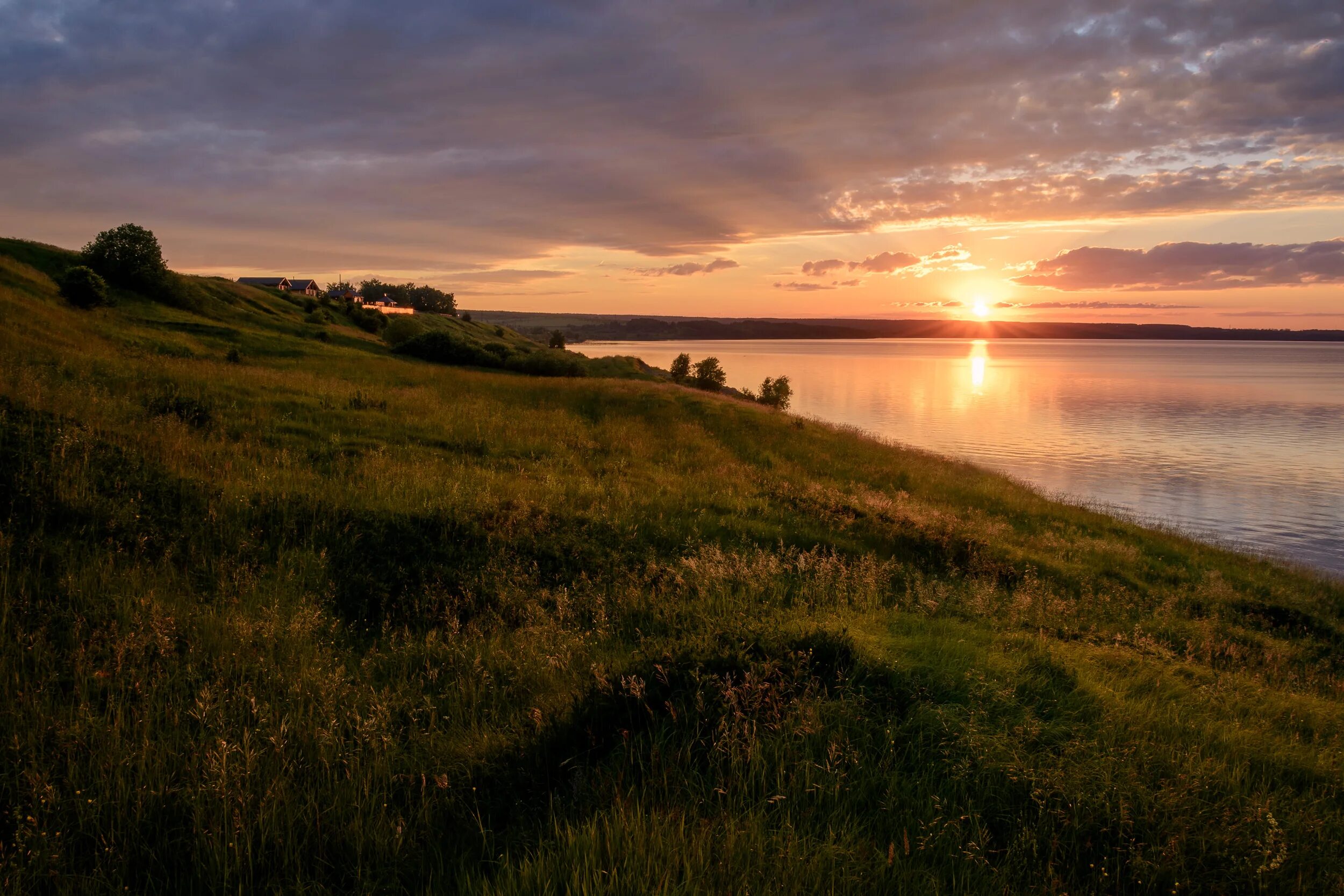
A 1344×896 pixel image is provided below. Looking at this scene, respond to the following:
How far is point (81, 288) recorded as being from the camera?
3053 cm

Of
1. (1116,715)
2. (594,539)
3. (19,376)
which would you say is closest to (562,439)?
(594,539)

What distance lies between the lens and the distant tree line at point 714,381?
72438 millimetres

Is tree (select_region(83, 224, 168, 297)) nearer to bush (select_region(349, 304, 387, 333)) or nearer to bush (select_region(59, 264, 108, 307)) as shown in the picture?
bush (select_region(59, 264, 108, 307))

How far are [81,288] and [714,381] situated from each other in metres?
61.2

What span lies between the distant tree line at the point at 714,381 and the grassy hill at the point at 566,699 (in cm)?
5733

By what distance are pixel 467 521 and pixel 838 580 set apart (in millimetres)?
5652

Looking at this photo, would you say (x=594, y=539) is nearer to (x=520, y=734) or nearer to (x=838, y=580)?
(x=838, y=580)

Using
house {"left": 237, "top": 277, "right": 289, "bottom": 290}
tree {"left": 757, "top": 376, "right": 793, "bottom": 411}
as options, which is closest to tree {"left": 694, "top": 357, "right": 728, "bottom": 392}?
tree {"left": 757, "top": 376, "right": 793, "bottom": 411}

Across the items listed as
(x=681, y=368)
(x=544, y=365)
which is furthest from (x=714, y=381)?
(x=544, y=365)

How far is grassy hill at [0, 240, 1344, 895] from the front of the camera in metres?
3.40

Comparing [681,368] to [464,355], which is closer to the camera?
[464,355]

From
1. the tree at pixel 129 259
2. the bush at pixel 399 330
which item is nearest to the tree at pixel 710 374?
the bush at pixel 399 330

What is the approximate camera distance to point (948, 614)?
820 cm

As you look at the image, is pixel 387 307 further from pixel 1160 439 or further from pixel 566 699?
pixel 566 699
